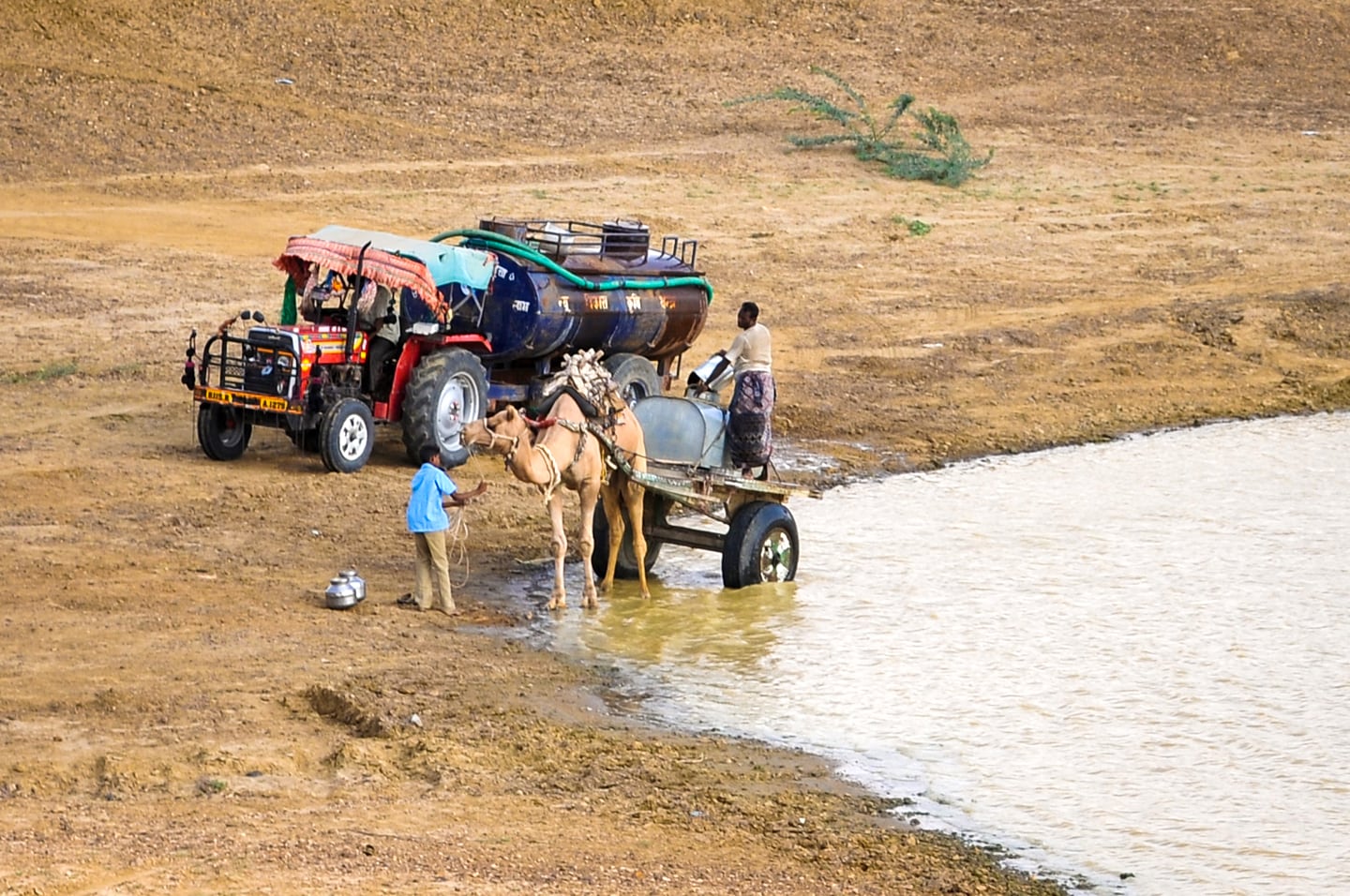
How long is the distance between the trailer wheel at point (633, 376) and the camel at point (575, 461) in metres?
3.50

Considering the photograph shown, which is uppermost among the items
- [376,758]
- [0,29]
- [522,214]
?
[0,29]

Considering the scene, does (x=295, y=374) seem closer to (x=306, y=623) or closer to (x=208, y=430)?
(x=208, y=430)

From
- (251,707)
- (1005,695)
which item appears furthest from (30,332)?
(1005,695)

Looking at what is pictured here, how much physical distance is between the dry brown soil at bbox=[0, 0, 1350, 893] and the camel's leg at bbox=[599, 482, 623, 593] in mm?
749

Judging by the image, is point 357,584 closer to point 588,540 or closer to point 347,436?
point 588,540

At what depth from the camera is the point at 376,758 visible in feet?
32.9

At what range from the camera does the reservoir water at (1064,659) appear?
10.1 m

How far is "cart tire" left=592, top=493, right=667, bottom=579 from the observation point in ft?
44.9

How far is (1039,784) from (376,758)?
3.44 m

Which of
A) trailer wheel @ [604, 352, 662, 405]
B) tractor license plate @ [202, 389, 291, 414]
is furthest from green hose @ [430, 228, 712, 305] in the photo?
tractor license plate @ [202, 389, 291, 414]

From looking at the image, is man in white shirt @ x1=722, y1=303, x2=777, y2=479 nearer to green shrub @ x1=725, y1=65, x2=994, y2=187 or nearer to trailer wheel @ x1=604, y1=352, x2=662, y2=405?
trailer wheel @ x1=604, y1=352, x2=662, y2=405

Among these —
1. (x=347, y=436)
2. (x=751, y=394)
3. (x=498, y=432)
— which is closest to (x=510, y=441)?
(x=498, y=432)

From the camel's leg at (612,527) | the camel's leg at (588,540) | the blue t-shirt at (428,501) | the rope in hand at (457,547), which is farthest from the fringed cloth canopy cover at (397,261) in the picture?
the blue t-shirt at (428,501)

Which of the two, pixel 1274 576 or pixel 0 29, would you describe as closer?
pixel 1274 576
